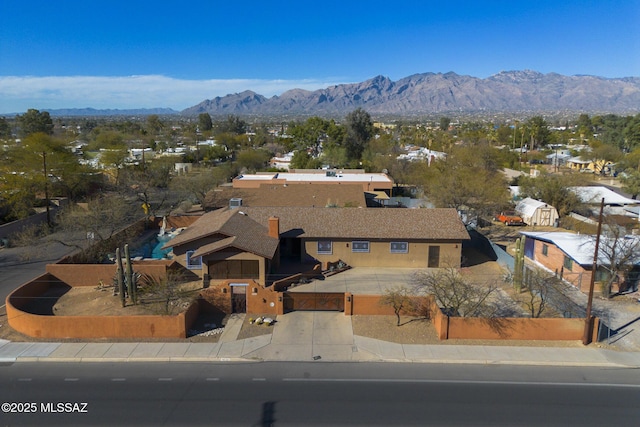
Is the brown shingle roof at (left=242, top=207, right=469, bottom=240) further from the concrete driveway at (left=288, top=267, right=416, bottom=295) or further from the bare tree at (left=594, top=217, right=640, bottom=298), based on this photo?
the bare tree at (left=594, top=217, right=640, bottom=298)

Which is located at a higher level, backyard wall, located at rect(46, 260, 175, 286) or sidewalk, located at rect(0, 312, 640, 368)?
backyard wall, located at rect(46, 260, 175, 286)

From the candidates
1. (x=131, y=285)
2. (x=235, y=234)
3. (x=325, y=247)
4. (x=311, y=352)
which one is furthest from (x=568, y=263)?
(x=131, y=285)

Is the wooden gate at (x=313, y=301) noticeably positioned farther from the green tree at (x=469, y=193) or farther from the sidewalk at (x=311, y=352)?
the green tree at (x=469, y=193)

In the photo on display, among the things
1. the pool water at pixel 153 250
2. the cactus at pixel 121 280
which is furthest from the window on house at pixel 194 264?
the cactus at pixel 121 280

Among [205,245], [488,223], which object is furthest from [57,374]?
[488,223]

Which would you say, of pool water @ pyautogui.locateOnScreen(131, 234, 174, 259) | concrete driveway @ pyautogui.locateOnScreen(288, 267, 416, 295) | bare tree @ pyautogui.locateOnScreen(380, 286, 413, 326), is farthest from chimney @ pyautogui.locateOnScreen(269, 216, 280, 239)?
bare tree @ pyautogui.locateOnScreen(380, 286, 413, 326)

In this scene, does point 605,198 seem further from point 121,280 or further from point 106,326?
point 106,326
